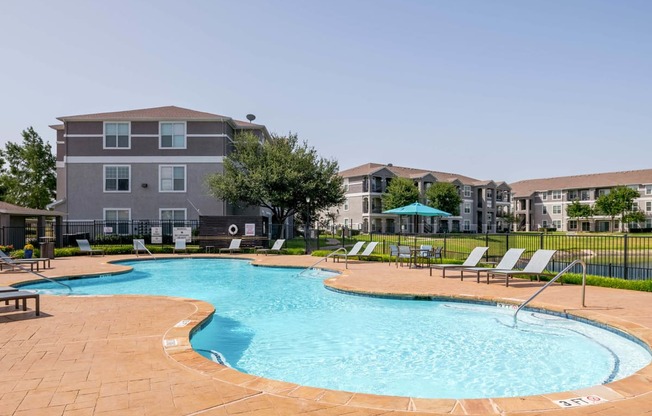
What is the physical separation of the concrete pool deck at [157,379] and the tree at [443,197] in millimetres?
44831

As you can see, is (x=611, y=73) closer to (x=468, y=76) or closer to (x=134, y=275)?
(x=468, y=76)

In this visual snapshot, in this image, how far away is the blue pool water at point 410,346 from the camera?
18.4 ft

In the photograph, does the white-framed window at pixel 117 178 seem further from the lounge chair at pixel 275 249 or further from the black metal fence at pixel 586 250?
the black metal fence at pixel 586 250

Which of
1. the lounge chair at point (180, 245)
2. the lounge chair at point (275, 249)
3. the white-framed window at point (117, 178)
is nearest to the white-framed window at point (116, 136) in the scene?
the white-framed window at point (117, 178)

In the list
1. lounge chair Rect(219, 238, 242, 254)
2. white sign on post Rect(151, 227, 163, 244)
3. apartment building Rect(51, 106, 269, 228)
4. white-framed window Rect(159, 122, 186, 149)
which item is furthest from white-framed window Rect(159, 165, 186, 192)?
lounge chair Rect(219, 238, 242, 254)

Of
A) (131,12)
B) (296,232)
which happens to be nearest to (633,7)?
(131,12)

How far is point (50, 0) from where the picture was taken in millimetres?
12867

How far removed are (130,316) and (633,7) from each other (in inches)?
642

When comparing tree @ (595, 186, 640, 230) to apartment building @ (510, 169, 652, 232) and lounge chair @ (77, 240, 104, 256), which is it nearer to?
apartment building @ (510, 169, 652, 232)

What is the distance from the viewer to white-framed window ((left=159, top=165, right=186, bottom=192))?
94.9 ft

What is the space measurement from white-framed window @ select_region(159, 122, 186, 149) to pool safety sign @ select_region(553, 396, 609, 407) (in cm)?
2834

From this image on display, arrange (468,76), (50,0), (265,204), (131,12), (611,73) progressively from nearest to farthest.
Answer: (50,0)
(131,12)
(611,73)
(468,76)
(265,204)

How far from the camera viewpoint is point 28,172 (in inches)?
1790

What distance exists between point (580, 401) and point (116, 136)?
30.8 meters
